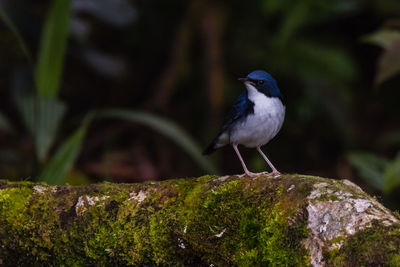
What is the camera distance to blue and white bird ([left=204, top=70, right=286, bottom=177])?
4.06 meters

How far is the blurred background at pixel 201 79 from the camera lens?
22.9ft

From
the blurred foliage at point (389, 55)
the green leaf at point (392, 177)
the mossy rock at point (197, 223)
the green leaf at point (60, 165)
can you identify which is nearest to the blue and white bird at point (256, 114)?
the blurred foliage at point (389, 55)

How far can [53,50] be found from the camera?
18.3 ft

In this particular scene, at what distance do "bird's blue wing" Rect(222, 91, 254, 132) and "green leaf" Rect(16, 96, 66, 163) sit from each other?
1672mm

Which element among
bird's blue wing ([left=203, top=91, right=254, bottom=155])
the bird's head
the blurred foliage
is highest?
the blurred foliage

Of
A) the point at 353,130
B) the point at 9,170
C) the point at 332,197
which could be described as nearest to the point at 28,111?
the point at 9,170

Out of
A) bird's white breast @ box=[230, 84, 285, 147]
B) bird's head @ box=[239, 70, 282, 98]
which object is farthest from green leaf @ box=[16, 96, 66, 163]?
bird's head @ box=[239, 70, 282, 98]

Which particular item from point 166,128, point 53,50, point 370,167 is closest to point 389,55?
point 370,167

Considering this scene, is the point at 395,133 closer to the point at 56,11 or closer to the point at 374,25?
the point at 374,25

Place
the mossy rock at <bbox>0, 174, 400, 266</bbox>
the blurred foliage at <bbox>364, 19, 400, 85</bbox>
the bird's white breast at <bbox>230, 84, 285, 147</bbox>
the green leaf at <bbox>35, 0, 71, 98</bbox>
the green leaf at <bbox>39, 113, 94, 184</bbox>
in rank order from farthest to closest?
1. the green leaf at <bbox>35, 0, 71, 98</bbox>
2. the green leaf at <bbox>39, 113, 94, 184</bbox>
3. the blurred foliage at <bbox>364, 19, 400, 85</bbox>
4. the bird's white breast at <bbox>230, 84, 285, 147</bbox>
5. the mossy rock at <bbox>0, 174, 400, 266</bbox>

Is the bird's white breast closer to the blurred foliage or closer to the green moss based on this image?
the blurred foliage

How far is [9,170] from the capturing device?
6.11m

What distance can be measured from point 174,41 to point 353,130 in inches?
102

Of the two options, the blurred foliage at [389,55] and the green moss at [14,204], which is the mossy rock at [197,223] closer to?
the green moss at [14,204]
